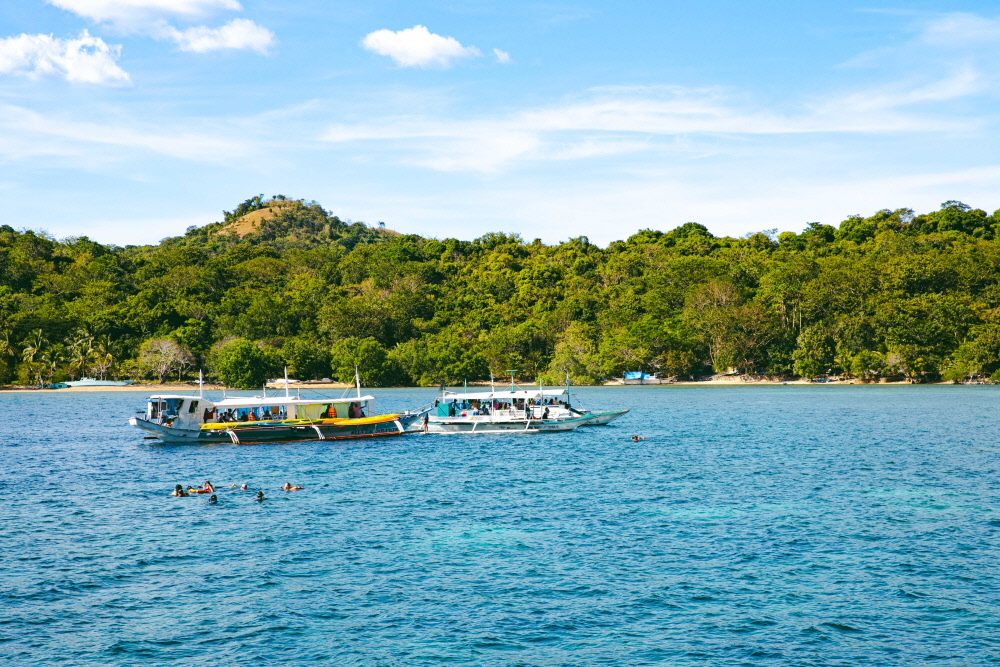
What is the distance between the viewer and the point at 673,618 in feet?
79.7

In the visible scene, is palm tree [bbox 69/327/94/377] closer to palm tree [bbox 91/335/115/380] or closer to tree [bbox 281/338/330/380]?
palm tree [bbox 91/335/115/380]

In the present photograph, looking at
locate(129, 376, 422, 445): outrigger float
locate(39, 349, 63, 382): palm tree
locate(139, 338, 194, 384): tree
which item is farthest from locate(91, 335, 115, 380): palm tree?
locate(129, 376, 422, 445): outrigger float

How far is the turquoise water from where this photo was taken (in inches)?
886

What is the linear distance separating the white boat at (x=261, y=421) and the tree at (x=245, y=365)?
82237 millimetres

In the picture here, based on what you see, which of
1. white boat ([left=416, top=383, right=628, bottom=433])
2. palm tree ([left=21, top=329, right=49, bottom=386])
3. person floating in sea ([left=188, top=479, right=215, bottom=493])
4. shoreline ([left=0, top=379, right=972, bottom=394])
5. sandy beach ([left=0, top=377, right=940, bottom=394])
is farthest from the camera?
palm tree ([left=21, top=329, right=49, bottom=386])

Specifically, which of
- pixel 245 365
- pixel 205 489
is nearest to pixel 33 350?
pixel 245 365

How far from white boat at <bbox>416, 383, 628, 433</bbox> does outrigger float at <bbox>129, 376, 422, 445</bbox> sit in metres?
3.49

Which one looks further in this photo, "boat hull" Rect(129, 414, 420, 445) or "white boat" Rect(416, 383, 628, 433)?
"white boat" Rect(416, 383, 628, 433)

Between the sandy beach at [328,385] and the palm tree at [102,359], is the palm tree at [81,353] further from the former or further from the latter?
the sandy beach at [328,385]

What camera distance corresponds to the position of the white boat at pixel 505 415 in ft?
246

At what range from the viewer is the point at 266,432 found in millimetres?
69062

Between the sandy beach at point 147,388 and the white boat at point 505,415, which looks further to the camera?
the sandy beach at point 147,388

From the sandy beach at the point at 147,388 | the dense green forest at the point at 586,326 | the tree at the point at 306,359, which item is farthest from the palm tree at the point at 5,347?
the tree at the point at 306,359

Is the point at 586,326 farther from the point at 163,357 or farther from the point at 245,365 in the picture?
the point at 163,357
